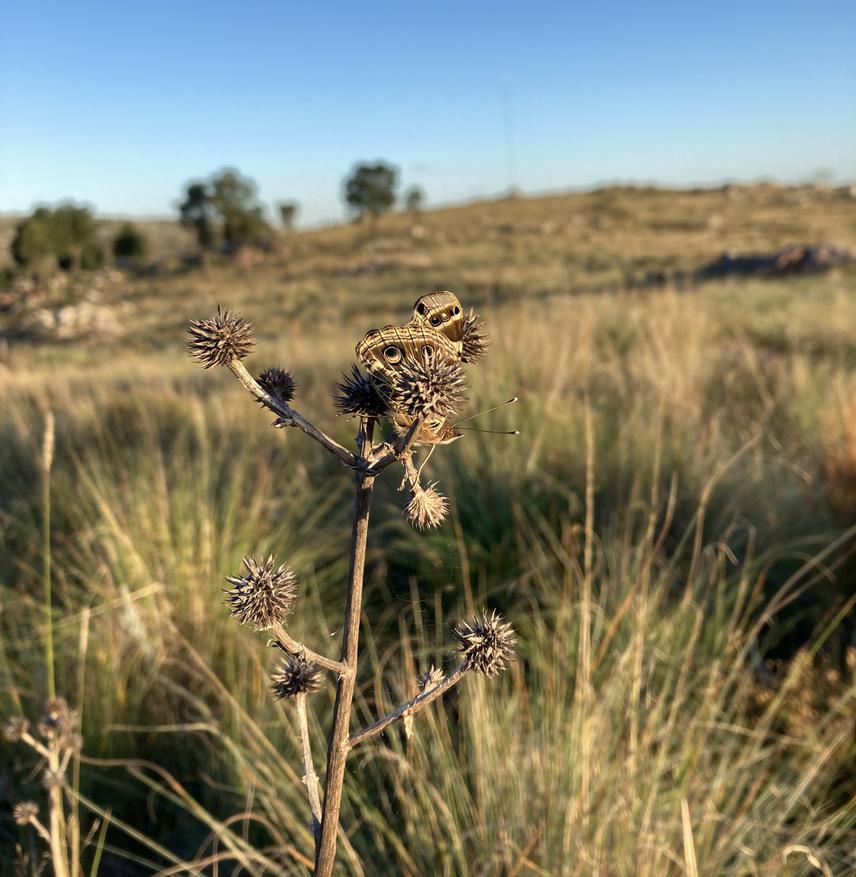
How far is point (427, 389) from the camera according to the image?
48cm

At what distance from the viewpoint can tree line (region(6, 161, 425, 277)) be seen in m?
45.8

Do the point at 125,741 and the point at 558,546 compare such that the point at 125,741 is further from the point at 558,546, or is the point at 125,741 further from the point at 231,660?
the point at 558,546

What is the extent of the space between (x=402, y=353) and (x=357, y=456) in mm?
86

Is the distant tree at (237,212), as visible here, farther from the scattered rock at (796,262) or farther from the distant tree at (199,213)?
the scattered rock at (796,262)

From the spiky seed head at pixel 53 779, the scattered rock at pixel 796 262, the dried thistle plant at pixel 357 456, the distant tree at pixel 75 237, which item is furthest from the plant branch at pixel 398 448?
the distant tree at pixel 75 237

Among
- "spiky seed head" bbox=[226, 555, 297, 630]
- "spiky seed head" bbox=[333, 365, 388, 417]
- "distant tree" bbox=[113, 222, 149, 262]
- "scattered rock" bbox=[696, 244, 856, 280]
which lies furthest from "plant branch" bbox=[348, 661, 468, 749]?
"distant tree" bbox=[113, 222, 149, 262]

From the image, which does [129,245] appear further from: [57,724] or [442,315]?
[442,315]

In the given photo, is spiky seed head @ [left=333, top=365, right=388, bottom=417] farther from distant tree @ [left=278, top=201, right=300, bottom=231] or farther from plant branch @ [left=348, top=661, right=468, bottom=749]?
distant tree @ [left=278, top=201, right=300, bottom=231]

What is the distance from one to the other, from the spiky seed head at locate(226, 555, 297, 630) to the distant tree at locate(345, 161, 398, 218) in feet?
185

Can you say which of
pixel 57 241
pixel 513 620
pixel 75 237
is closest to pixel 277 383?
pixel 513 620

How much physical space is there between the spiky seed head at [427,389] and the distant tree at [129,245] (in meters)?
59.1

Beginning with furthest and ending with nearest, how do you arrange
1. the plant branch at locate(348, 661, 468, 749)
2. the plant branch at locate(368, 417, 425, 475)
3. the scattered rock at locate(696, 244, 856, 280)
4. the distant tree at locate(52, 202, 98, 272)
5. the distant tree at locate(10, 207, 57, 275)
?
1. the distant tree at locate(52, 202, 98, 272)
2. the distant tree at locate(10, 207, 57, 275)
3. the scattered rock at locate(696, 244, 856, 280)
4. the plant branch at locate(348, 661, 468, 749)
5. the plant branch at locate(368, 417, 425, 475)

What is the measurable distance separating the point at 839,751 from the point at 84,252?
5653 centimetres

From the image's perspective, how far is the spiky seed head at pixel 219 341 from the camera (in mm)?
546
